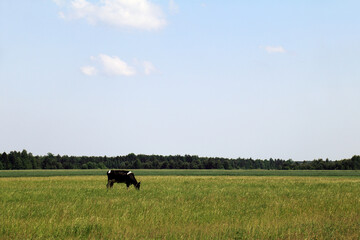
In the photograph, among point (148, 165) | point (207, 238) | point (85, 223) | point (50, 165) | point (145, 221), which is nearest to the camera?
point (207, 238)

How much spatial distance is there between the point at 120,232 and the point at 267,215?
19.6ft

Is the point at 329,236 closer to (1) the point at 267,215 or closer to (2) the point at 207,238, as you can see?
(2) the point at 207,238

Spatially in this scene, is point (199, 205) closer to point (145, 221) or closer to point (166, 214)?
point (166, 214)

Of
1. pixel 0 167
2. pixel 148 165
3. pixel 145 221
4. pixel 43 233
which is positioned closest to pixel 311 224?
pixel 145 221

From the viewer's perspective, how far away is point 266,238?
34.2ft

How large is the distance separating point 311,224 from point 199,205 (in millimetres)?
5789

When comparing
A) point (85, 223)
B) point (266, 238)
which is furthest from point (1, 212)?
point (266, 238)

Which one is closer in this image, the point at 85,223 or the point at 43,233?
the point at 43,233

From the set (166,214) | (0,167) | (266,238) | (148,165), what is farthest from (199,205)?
(148,165)

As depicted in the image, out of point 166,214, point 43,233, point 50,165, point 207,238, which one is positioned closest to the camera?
point 207,238

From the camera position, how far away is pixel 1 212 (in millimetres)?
14406

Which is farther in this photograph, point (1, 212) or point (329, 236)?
point (1, 212)

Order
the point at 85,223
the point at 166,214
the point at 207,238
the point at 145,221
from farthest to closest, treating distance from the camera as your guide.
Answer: the point at 166,214, the point at 145,221, the point at 85,223, the point at 207,238

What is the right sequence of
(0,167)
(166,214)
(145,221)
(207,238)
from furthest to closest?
(0,167) < (166,214) < (145,221) < (207,238)
